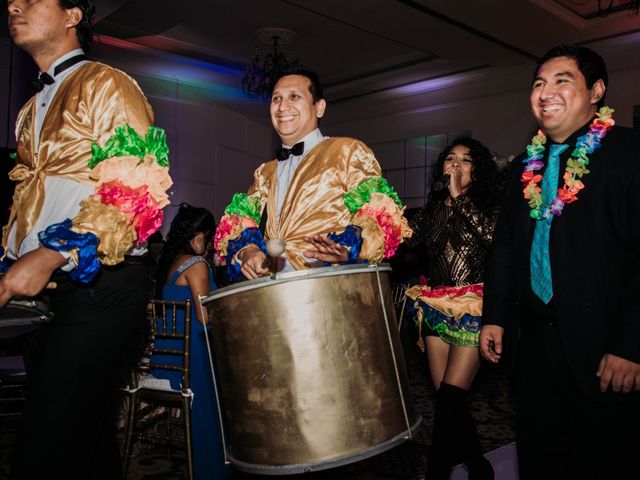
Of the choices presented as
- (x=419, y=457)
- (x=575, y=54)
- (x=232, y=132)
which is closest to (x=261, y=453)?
(x=575, y=54)

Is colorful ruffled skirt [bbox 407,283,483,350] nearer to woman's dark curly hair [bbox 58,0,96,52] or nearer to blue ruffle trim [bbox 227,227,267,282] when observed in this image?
blue ruffle trim [bbox 227,227,267,282]

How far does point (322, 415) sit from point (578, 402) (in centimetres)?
83

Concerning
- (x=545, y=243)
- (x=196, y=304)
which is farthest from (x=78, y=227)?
(x=196, y=304)

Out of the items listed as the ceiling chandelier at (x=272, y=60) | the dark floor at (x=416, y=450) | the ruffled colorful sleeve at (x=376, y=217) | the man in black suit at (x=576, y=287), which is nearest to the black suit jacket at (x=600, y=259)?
the man in black suit at (x=576, y=287)

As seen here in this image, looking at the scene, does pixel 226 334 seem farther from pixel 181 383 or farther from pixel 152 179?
pixel 181 383

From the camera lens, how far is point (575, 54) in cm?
188

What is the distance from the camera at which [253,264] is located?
1820mm

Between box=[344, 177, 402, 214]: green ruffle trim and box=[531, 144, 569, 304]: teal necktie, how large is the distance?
18.6 inches

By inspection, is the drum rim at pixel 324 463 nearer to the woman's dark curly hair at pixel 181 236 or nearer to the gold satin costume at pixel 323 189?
the gold satin costume at pixel 323 189

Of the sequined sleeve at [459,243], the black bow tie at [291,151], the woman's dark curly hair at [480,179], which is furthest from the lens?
the woman's dark curly hair at [480,179]

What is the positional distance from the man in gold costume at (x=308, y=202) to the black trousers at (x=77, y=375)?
46 centimetres

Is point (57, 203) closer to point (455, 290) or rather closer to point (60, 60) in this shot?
point (60, 60)

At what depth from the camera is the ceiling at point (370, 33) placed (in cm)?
622

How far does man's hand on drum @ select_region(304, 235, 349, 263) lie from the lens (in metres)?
1.71
